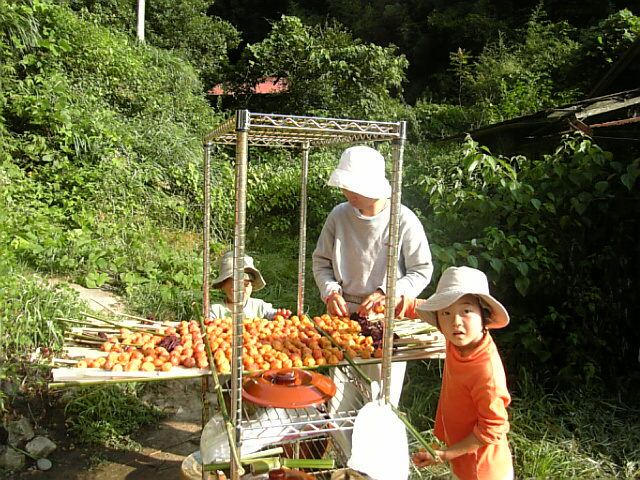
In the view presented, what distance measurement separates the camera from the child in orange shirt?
2.00m

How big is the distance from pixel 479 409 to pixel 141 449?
8.87 ft

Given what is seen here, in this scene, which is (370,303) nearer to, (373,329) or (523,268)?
(373,329)

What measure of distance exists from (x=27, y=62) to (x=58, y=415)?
20.6ft

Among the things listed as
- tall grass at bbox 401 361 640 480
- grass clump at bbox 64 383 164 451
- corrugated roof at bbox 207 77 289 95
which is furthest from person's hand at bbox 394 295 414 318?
corrugated roof at bbox 207 77 289 95

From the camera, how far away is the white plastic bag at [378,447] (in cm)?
156

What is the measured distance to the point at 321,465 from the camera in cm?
149

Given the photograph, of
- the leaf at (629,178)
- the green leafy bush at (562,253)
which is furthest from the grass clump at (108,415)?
the leaf at (629,178)

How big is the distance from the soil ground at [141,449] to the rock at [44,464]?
0.08 feet

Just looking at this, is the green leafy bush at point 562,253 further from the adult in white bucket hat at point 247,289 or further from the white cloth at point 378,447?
the white cloth at point 378,447

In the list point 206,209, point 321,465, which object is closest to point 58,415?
point 206,209

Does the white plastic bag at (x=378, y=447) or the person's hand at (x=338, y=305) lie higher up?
the person's hand at (x=338, y=305)

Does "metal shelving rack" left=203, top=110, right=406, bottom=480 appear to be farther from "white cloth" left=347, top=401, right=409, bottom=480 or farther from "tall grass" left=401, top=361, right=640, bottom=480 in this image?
"tall grass" left=401, top=361, right=640, bottom=480

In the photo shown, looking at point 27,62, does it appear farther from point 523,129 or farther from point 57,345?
point 523,129

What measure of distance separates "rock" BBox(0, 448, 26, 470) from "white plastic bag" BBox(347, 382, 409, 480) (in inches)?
112
